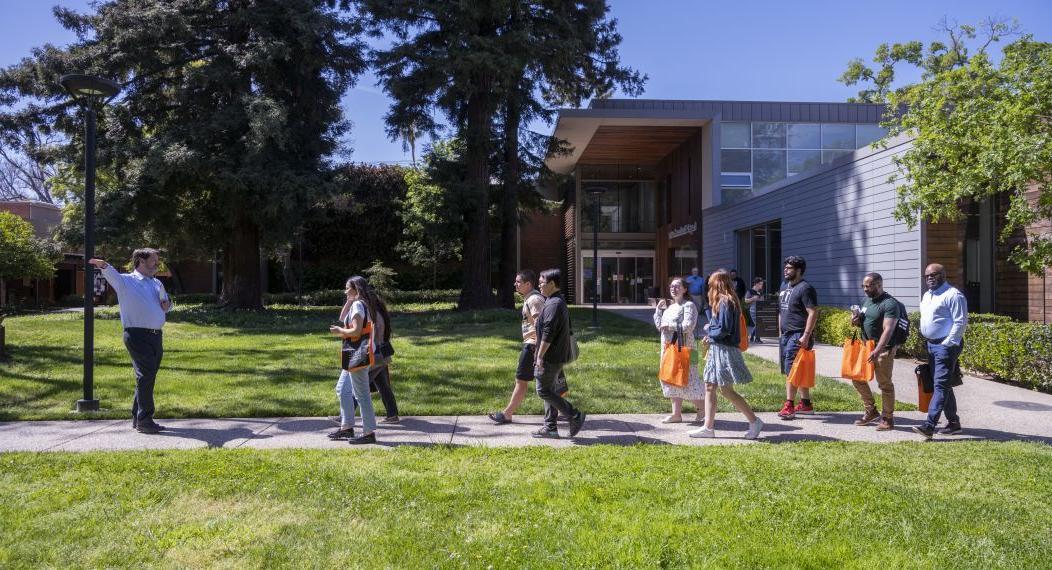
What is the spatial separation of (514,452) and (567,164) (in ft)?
94.7

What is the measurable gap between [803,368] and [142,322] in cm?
669

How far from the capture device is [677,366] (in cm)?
702

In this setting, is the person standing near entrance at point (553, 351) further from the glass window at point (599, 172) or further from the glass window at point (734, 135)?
the glass window at point (599, 172)

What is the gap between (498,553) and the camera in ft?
12.0

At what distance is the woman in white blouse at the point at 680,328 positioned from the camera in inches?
276

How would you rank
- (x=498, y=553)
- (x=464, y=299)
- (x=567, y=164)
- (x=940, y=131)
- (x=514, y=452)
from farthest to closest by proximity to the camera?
(x=567, y=164)
(x=464, y=299)
(x=940, y=131)
(x=514, y=452)
(x=498, y=553)

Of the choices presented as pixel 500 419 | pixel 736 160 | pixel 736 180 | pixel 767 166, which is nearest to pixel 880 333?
pixel 500 419

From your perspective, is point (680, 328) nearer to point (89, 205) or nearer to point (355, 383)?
point (355, 383)

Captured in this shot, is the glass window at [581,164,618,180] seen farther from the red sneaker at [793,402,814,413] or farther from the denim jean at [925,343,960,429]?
the denim jean at [925,343,960,429]

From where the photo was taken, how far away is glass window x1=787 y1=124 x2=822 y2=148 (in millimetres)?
25516

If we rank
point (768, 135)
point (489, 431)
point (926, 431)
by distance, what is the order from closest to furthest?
point (926, 431) → point (489, 431) → point (768, 135)

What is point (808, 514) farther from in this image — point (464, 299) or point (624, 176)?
point (624, 176)

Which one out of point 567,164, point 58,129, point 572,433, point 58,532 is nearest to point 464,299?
point 567,164

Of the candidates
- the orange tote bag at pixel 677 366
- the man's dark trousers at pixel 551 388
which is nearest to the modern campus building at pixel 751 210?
the orange tote bag at pixel 677 366
